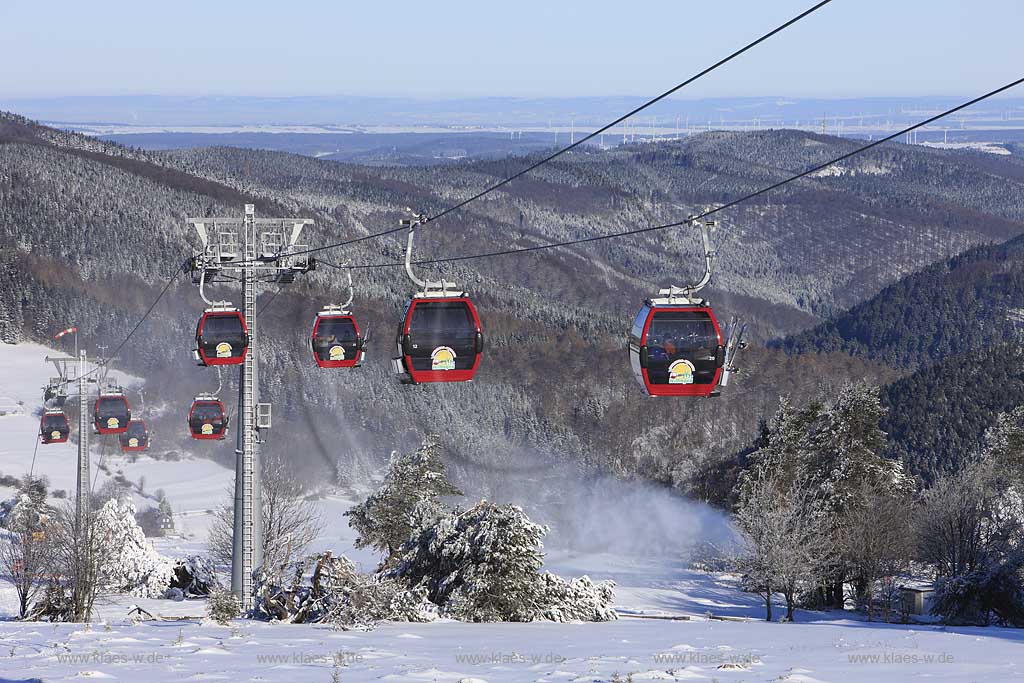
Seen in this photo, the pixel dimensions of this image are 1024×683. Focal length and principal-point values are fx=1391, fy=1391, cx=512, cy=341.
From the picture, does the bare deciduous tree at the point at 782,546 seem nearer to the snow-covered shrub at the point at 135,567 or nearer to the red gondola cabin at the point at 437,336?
the snow-covered shrub at the point at 135,567

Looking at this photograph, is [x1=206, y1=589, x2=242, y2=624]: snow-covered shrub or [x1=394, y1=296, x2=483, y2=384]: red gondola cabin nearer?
[x1=394, y1=296, x2=483, y2=384]: red gondola cabin

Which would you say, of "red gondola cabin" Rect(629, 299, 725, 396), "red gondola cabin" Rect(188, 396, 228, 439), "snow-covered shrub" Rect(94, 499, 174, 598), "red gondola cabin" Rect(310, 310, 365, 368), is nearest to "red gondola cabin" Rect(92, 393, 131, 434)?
"snow-covered shrub" Rect(94, 499, 174, 598)

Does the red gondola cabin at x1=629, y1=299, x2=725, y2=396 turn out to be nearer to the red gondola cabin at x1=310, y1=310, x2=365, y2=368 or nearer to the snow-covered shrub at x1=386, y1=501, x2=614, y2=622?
the red gondola cabin at x1=310, y1=310, x2=365, y2=368

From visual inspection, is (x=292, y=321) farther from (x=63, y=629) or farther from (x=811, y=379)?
(x=63, y=629)

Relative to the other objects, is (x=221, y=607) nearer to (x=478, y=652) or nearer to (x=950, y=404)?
(x=478, y=652)

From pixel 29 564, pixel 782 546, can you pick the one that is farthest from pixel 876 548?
pixel 29 564

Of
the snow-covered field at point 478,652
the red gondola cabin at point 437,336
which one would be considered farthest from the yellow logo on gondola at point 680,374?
the snow-covered field at point 478,652

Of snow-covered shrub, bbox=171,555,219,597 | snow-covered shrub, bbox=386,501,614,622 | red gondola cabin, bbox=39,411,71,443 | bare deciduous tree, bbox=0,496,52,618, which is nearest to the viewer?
bare deciduous tree, bbox=0,496,52,618

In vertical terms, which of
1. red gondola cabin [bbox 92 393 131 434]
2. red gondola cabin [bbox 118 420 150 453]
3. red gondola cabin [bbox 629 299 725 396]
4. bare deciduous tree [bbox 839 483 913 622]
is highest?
red gondola cabin [bbox 629 299 725 396]
